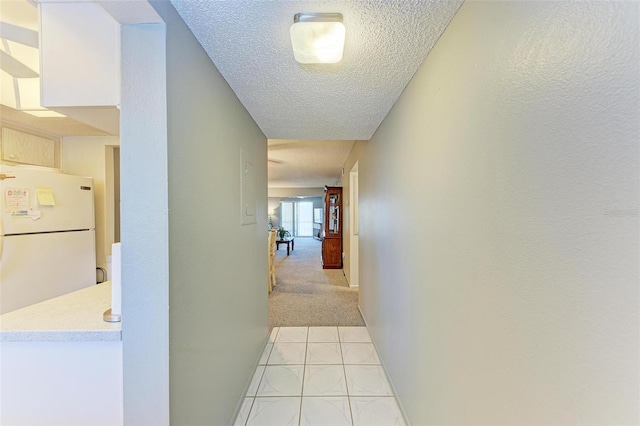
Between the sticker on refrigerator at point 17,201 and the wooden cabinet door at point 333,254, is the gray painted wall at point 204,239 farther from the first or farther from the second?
the wooden cabinet door at point 333,254

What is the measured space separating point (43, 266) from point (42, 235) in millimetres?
248

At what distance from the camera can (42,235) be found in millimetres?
2016

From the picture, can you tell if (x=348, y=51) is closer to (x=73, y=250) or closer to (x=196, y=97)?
(x=196, y=97)

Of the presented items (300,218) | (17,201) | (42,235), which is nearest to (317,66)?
(17,201)

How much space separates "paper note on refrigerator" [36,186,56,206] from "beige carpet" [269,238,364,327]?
7.71ft

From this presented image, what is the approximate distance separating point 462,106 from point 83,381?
5.84 feet

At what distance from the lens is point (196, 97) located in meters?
1.12

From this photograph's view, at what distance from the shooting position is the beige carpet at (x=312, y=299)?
10.2 feet

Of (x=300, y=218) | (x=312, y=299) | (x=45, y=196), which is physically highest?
(x=45, y=196)

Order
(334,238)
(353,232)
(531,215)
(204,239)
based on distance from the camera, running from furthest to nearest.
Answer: (334,238) < (353,232) < (204,239) < (531,215)

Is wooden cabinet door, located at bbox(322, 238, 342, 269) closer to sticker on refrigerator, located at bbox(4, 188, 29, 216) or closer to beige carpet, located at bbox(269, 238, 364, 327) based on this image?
beige carpet, located at bbox(269, 238, 364, 327)

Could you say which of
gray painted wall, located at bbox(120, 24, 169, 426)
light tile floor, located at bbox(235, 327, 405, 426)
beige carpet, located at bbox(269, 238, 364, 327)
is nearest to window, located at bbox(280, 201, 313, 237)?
beige carpet, located at bbox(269, 238, 364, 327)

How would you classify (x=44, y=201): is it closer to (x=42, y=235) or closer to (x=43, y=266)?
(x=42, y=235)

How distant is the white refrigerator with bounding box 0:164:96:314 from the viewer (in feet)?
5.88
